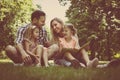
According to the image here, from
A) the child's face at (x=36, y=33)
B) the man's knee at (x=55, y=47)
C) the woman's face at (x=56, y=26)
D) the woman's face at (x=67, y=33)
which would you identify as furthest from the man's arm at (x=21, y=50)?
the woman's face at (x=67, y=33)

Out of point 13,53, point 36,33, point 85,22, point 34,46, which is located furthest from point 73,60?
point 85,22

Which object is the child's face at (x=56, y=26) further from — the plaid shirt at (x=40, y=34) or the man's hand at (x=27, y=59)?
the man's hand at (x=27, y=59)

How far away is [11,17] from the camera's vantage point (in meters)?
37.8

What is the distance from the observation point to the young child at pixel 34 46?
6.99 m

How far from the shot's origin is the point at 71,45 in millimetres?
7777

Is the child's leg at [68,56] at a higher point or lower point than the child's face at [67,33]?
lower

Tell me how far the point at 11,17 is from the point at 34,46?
30638 mm

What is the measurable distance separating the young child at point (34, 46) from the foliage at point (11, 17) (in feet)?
95.8

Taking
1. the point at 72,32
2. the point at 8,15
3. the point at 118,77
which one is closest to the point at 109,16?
the point at 8,15

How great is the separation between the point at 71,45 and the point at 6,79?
3427mm

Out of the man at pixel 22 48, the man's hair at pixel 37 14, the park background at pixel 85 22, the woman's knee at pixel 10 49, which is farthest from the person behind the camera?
the park background at pixel 85 22

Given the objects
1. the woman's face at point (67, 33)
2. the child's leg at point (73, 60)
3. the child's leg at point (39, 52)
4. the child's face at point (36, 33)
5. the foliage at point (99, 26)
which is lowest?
the foliage at point (99, 26)

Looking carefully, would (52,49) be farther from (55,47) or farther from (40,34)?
(40,34)

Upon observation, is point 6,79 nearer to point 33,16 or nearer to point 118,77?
Result: point 118,77
